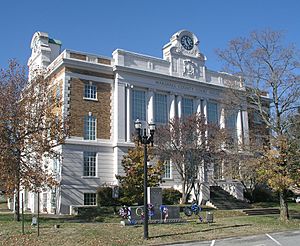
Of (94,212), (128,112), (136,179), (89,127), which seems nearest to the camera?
(94,212)

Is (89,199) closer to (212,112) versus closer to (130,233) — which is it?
(130,233)

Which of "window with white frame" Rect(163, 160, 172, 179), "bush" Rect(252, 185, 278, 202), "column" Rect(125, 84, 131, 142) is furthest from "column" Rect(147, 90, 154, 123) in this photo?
"bush" Rect(252, 185, 278, 202)

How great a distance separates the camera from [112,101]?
119 ft

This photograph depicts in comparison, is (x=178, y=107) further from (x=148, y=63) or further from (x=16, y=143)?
(x=16, y=143)

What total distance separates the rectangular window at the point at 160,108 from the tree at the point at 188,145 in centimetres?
365

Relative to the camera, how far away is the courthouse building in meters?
33.5

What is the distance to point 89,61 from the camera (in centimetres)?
3547

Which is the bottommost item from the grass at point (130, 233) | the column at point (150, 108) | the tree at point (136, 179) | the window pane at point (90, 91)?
the grass at point (130, 233)

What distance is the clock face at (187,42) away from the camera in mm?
41222

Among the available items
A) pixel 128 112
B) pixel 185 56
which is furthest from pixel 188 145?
pixel 185 56

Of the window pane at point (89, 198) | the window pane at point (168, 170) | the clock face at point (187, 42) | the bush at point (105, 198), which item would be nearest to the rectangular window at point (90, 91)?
the bush at point (105, 198)

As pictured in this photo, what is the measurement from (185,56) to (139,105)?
730 centimetres

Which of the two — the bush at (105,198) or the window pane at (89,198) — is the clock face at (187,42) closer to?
the bush at (105,198)

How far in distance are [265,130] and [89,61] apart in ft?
51.1
